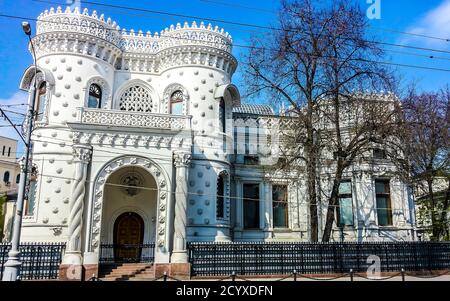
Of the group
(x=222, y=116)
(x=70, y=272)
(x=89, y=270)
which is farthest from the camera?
(x=222, y=116)

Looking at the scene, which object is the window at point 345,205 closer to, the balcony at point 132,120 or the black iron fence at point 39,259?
the balcony at point 132,120

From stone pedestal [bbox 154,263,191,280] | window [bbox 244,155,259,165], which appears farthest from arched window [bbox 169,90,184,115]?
stone pedestal [bbox 154,263,191,280]

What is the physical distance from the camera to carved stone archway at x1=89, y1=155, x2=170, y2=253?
16438 mm

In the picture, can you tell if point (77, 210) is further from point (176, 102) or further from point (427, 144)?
point (427, 144)

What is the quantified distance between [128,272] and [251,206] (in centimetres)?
964

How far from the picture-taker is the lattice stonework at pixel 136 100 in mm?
22016

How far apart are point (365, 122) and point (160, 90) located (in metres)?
11.3

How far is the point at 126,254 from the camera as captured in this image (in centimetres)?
1906

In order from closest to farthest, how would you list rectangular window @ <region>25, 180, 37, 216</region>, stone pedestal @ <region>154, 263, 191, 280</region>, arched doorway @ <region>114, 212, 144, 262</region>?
stone pedestal @ <region>154, 263, 191, 280</region>, rectangular window @ <region>25, 180, 37, 216</region>, arched doorway @ <region>114, 212, 144, 262</region>

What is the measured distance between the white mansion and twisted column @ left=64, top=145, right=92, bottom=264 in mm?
40

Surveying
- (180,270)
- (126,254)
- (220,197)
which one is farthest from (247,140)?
(180,270)

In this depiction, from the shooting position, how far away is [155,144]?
709 inches

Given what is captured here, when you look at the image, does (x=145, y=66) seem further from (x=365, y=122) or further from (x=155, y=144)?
(x=365, y=122)

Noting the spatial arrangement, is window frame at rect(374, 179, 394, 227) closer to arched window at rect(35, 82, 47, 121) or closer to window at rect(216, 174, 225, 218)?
window at rect(216, 174, 225, 218)
